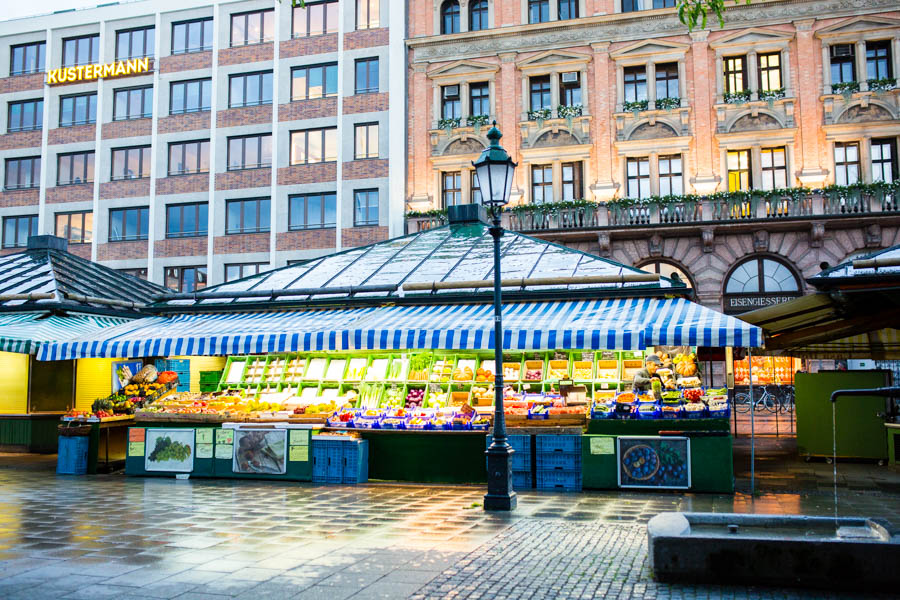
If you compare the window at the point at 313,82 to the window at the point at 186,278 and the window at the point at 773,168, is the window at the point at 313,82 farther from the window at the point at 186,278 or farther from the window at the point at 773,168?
the window at the point at 773,168

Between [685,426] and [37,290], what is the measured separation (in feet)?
52.7

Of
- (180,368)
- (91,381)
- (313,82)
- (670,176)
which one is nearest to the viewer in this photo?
(180,368)

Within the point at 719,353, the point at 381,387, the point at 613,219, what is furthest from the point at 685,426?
the point at 613,219

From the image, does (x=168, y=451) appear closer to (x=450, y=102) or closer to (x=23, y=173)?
(x=450, y=102)

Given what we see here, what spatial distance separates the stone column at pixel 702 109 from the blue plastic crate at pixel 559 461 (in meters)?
20.1

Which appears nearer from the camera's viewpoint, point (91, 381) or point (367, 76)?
point (91, 381)

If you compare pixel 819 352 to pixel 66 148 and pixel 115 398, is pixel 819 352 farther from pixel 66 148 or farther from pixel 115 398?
pixel 66 148

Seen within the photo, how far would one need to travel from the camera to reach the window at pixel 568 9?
3272 centimetres

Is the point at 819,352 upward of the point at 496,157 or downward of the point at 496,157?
downward

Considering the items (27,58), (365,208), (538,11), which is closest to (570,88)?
(538,11)

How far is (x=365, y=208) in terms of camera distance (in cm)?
3462

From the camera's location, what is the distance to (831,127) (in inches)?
1158

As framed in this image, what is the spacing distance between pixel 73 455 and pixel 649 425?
10795mm

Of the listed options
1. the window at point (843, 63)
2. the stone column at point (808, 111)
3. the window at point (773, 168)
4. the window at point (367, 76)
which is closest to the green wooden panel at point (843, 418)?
the stone column at point (808, 111)
